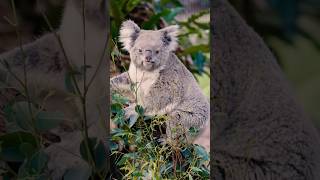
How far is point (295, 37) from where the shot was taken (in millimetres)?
1311

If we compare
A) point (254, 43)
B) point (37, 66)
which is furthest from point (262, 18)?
point (37, 66)

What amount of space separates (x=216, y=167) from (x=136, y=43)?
87cm

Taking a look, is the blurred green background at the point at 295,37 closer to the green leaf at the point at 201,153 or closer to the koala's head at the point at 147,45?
the green leaf at the point at 201,153

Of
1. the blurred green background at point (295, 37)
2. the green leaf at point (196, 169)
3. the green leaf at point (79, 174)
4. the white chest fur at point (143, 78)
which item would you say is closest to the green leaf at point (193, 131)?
the green leaf at point (196, 169)

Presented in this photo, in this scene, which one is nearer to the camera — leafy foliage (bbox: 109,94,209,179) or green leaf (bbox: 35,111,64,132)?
green leaf (bbox: 35,111,64,132)

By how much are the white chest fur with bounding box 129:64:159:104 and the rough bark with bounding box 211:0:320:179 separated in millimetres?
747

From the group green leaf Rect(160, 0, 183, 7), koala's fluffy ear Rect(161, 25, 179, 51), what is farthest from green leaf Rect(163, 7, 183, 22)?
koala's fluffy ear Rect(161, 25, 179, 51)

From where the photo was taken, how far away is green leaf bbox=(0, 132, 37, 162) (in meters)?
1.09

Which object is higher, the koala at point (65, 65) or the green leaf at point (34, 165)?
the koala at point (65, 65)

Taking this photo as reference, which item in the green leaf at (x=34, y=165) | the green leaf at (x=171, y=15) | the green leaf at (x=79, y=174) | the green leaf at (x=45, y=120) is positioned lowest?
the green leaf at (x=79, y=174)

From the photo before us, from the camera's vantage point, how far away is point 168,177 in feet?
6.18

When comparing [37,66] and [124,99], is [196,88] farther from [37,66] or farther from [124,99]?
[37,66]

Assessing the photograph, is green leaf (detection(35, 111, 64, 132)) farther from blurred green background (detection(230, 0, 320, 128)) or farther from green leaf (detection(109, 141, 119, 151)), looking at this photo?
green leaf (detection(109, 141, 119, 151))

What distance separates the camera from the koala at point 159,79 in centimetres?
213
